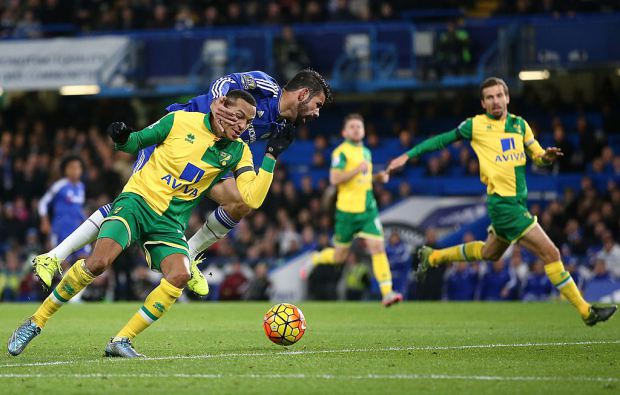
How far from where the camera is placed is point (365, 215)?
16734 millimetres

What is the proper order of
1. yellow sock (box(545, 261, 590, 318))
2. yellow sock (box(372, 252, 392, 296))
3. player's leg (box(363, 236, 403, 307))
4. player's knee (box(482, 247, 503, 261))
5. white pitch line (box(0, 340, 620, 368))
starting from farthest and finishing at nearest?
yellow sock (box(372, 252, 392, 296)), player's leg (box(363, 236, 403, 307)), player's knee (box(482, 247, 503, 261)), yellow sock (box(545, 261, 590, 318)), white pitch line (box(0, 340, 620, 368))

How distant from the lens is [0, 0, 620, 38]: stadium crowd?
2633 cm

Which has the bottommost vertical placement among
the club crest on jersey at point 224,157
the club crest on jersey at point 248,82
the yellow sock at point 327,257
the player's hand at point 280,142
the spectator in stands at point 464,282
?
the spectator in stands at point 464,282

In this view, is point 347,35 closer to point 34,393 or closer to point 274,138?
point 274,138

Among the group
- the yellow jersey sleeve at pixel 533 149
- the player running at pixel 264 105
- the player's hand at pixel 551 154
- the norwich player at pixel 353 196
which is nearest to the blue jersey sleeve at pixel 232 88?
the player running at pixel 264 105

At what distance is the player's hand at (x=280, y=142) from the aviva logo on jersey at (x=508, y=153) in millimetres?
3626

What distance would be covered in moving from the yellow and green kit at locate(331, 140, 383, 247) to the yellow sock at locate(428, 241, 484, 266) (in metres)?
2.53

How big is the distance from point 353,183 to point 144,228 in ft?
27.2

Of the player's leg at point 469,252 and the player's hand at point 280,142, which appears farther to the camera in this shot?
the player's leg at point 469,252

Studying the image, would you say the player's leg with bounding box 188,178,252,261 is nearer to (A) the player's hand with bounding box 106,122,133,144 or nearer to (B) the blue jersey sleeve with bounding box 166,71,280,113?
(B) the blue jersey sleeve with bounding box 166,71,280,113

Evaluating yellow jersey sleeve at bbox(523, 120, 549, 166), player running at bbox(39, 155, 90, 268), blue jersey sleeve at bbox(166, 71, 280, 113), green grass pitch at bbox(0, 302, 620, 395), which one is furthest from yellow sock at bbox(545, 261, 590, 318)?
player running at bbox(39, 155, 90, 268)

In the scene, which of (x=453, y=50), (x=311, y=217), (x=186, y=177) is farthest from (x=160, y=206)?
(x=453, y=50)

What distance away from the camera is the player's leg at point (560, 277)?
11.4 m

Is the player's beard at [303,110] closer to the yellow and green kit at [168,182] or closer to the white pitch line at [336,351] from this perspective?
the yellow and green kit at [168,182]
